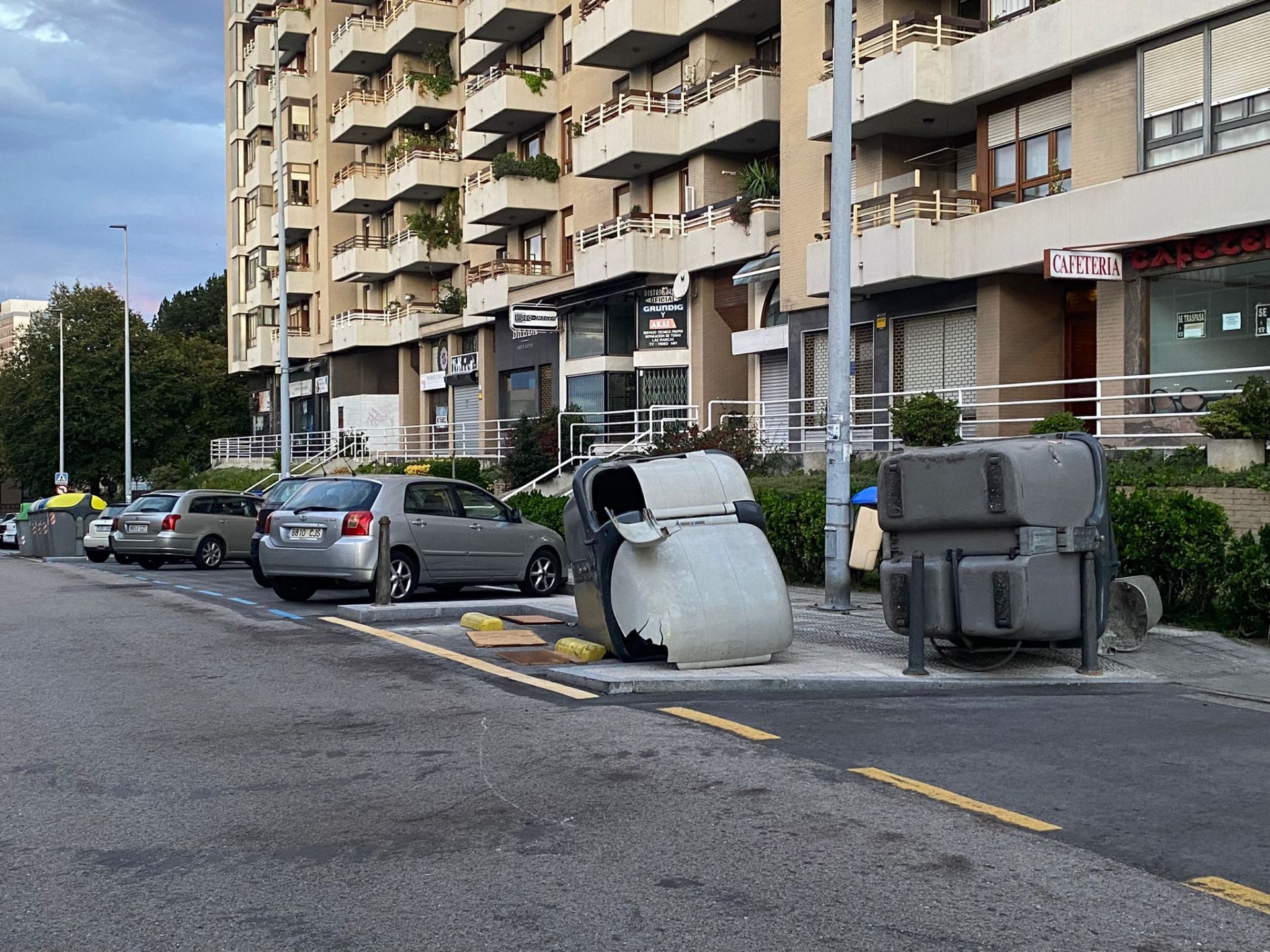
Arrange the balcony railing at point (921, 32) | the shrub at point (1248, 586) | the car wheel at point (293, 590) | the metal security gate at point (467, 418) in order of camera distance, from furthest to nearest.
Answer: the metal security gate at point (467, 418) < the balcony railing at point (921, 32) < the car wheel at point (293, 590) < the shrub at point (1248, 586)

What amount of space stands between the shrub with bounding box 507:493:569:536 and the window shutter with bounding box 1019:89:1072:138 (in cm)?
1013

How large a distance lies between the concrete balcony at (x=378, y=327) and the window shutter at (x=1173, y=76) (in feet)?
108

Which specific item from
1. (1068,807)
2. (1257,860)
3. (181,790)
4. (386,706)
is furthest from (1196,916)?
(386,706)

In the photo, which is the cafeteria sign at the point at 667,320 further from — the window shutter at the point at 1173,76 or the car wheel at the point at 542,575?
the car wheel at the point at 542,575

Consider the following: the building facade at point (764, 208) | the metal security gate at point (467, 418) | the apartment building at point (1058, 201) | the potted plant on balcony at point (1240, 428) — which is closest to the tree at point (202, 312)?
the building facade at point (764, 208)

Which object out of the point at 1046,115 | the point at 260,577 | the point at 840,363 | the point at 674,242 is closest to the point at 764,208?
the point at 674,242

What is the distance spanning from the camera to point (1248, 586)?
1207cm

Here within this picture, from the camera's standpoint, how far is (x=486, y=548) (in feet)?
56.9

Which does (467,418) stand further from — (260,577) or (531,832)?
(531,832)

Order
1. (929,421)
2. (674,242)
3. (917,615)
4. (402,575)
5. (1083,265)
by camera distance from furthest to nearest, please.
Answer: (674,242) → (929,421) → (1083,265) → (402,575) → (917,615)

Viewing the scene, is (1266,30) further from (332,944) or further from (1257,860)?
(332,944)

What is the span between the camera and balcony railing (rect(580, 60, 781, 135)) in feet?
98.9

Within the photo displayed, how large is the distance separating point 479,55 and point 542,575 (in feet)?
103

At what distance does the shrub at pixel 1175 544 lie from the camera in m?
13.0
